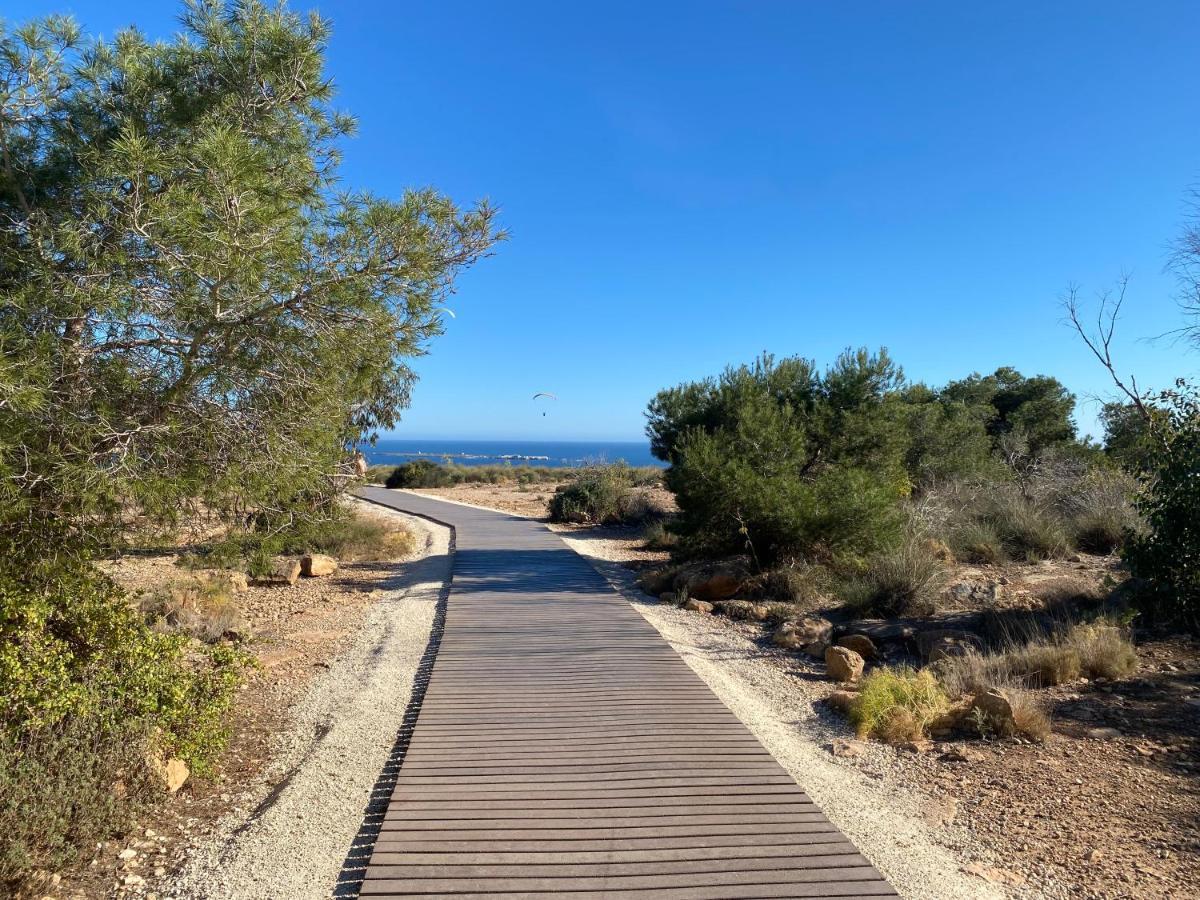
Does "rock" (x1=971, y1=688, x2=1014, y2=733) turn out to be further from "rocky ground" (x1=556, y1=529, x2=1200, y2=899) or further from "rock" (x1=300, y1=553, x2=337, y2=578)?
"rock" (x1=300, y1=553, x2=337, y2=578)

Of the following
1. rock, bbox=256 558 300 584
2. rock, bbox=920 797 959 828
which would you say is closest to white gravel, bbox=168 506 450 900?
rock, bbox=920 797 959 828

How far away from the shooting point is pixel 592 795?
4805 millimetres


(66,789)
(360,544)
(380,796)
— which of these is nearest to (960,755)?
(380,796)

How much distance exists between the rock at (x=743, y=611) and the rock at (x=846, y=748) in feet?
16.0

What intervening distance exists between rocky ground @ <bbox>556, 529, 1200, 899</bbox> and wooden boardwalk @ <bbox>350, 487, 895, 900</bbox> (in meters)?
0.45

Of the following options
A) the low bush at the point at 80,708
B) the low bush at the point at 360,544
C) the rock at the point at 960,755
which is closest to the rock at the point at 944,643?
the rock at the point at 960,755

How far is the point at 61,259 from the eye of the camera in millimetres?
4277

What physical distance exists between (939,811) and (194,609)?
29.2 feet

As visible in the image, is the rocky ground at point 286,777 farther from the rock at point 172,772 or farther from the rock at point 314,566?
the rock at point 314,566

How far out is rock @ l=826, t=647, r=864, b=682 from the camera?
8.06 metres

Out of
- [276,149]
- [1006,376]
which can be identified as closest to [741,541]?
[276,149]

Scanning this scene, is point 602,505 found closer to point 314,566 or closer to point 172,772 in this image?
point 314,566

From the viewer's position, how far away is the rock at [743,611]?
437 inches

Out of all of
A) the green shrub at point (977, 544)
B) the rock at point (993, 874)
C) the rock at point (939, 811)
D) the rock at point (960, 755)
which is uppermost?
the green shrub at point (977, 544)
